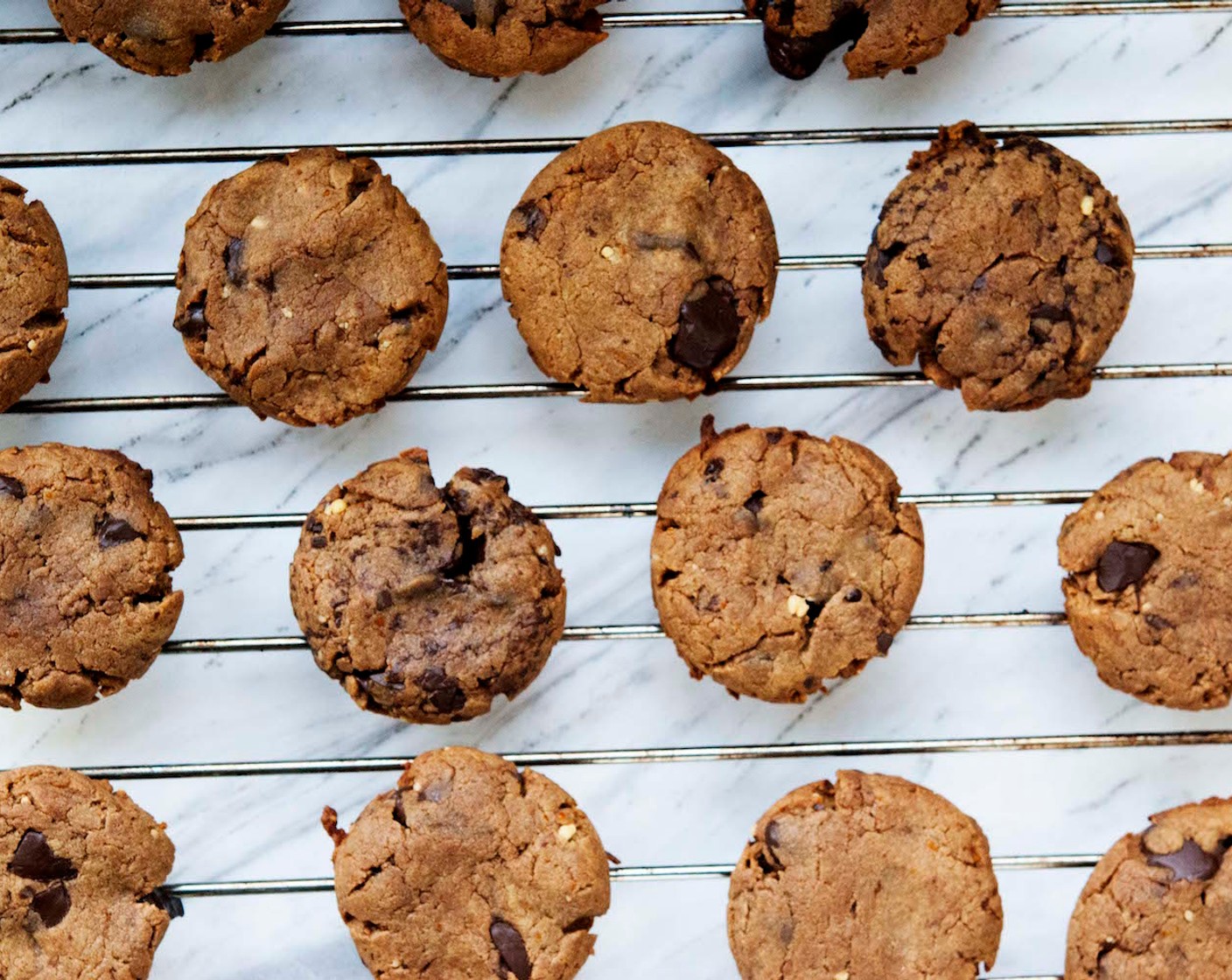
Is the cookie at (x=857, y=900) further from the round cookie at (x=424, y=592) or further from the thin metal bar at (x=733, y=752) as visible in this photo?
the round cookie at (x=424, y=592)

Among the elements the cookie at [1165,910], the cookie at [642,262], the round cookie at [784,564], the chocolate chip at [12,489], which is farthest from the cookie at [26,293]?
the cookie at [1165,910]

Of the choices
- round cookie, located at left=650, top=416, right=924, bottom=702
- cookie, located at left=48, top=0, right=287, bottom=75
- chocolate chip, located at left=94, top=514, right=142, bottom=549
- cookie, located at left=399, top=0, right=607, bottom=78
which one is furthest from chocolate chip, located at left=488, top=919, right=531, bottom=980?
cookie, located at left=48, top=0, right=287, bottom=75

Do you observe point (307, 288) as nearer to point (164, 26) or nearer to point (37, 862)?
point (164, 26)

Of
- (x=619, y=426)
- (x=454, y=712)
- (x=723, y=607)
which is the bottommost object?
(x=454, y=712)

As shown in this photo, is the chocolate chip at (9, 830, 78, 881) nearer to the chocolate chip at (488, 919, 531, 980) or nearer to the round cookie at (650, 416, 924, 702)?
the chocolate chip at (488, 919, 531, 980)

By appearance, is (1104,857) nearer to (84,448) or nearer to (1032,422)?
(1032,422)

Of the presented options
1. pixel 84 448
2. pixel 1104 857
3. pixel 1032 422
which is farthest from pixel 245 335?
pixel 1104 857
